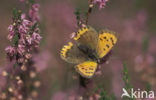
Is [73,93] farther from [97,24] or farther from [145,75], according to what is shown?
[97,24]

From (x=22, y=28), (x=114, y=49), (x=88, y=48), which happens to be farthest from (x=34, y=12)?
(x=114, y=49)

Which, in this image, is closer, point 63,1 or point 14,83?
point 14,83

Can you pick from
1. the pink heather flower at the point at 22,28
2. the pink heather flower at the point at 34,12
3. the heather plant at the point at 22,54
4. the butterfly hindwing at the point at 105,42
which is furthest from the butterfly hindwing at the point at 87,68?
the pink heather flower at the point at 34,12

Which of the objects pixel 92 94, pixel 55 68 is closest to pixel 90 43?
pixel 92 94

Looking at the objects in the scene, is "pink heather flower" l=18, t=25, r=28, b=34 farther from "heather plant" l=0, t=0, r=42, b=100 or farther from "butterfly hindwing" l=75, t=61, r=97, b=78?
"butterfly hindwing" l=75, t=61, r=97, b=78

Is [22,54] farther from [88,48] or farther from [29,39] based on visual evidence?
[88,48]

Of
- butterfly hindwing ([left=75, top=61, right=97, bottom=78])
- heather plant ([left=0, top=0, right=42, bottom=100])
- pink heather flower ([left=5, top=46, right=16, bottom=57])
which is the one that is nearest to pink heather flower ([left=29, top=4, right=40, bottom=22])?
heather plant ([left=0, top=0, right=42, bottom=100])
